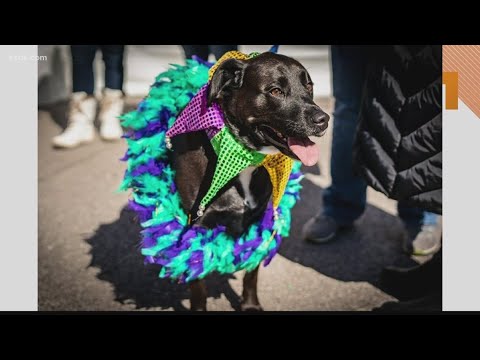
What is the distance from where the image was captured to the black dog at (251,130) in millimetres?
2125

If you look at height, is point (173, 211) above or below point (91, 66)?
below

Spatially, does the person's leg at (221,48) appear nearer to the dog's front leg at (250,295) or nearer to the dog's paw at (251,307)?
the dog's front leg at (250,295)

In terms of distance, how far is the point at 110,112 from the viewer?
4.59 m

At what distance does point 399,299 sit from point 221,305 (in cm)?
101

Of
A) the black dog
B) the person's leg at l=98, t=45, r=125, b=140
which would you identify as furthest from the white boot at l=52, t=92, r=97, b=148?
the black dog

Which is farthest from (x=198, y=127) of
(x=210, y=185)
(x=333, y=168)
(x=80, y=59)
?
(x=80, y=59)

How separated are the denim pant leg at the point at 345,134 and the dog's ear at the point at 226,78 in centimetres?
107

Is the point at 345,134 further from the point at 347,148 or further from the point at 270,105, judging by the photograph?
the point at 270,105

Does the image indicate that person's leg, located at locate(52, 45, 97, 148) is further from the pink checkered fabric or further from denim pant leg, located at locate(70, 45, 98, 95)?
the pink checkered fabric

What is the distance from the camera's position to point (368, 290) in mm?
2939

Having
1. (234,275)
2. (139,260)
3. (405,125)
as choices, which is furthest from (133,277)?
(405,125)

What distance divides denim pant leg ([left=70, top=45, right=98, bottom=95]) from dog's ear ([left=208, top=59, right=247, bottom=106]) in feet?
7.27

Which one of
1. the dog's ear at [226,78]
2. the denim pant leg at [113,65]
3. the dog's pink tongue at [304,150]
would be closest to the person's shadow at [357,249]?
the dog's pink tongue at [304,150]

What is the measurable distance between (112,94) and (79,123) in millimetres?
403
